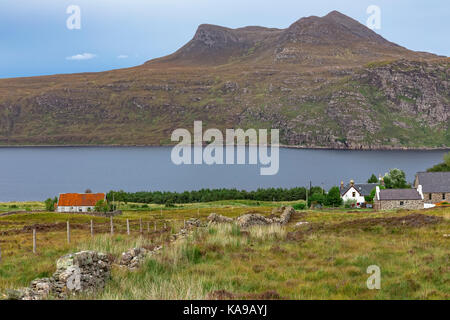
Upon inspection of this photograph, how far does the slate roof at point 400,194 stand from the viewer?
84.9 m

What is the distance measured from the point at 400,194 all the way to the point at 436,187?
10.0 m

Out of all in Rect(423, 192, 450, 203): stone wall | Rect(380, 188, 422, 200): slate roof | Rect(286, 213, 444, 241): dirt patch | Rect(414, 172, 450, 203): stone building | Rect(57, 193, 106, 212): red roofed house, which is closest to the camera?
Rect(286, 213, 444, 241): dirt patch

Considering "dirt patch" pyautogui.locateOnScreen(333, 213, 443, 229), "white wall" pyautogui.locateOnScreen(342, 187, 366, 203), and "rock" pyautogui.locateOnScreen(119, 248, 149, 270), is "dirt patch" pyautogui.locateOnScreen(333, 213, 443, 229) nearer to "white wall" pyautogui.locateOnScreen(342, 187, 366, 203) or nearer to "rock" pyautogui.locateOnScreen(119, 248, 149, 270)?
"rock" pyautogui.locateOnScreen(119, 248, 149, 270)

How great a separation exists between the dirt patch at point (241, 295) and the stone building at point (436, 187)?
87.1 metres

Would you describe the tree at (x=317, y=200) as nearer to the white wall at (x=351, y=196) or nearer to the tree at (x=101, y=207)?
the white wall at (x=351, y=196)

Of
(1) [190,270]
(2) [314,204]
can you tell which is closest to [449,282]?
(1) [190,270]

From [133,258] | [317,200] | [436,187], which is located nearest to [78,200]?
[317,200]

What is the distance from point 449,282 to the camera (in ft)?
43.3

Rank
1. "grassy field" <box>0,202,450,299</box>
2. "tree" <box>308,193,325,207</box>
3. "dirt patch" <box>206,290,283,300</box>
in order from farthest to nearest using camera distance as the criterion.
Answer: "tree" <box>308,193,325,207</box> < "grassy field" <box>0,202,450,299</box> < "dirt patch" <box>206,290,283,300</box>

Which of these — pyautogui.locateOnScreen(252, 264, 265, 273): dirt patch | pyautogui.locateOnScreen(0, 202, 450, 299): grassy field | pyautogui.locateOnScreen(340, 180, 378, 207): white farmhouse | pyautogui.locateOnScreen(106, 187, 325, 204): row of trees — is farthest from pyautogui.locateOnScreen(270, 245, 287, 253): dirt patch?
pyautogui.locateOnScreen(106, 187, 325, 204): row of trees

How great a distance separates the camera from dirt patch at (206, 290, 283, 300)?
11.5 metres

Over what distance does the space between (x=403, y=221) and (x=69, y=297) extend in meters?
22.6

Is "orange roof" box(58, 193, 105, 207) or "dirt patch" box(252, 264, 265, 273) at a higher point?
"dirt patch" box(252, 264, 265, 273)
